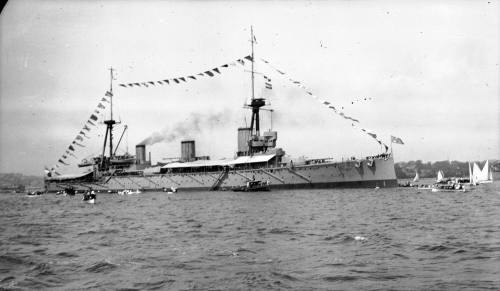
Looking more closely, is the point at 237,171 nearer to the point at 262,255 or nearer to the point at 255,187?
the point at 255,187

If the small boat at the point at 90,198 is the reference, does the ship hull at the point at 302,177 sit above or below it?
above

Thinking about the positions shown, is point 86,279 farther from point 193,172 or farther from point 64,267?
point 193,172

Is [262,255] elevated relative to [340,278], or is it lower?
elevated

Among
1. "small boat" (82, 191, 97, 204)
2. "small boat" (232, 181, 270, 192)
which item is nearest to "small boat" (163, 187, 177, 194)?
"small boat" (232, 181, 270, 192)

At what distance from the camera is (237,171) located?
6191cm

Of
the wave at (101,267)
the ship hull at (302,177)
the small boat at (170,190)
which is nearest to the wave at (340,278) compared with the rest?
the wave at (101,267)

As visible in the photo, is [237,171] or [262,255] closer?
[262,255]

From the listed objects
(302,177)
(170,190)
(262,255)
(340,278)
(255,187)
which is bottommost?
(340,278)

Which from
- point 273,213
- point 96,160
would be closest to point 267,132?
point 96,160

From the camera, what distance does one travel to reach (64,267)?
13.1 m

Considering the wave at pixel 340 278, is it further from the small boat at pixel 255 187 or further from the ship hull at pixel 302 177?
the small boat at pixel 255 187

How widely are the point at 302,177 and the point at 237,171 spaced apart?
9583 mm

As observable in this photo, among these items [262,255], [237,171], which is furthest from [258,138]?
[262,255]

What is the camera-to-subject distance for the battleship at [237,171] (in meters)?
54.5
